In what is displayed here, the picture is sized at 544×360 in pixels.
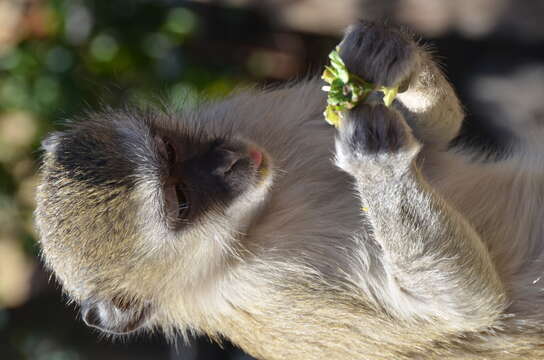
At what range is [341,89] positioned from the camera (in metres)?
1.59

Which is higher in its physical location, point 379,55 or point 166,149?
point 379,55

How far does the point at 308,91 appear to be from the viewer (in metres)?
2.38

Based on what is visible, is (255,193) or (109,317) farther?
(109,317)

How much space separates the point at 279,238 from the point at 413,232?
20.0 inches

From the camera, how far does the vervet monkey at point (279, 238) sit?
1.90m

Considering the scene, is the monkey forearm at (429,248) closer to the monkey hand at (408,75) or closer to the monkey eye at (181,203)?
the monkey hand at (408,75)

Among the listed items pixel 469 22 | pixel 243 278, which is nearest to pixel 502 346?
pixel 243 278

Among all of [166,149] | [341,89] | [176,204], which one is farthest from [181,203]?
[341,89]

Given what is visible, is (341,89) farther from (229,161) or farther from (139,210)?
(139,210)

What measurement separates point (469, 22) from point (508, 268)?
1.46m

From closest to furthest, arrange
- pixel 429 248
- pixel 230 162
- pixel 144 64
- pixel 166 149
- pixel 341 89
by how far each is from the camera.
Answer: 1. pixel 341 89
2. pixel 429 248
3. pixel 230 162
4. pixel 166 149
5. pixel 144 64

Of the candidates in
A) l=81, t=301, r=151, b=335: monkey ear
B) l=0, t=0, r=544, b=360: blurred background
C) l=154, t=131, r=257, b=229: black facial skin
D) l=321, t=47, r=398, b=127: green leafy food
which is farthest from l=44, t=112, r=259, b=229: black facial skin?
l=0, t=0, r=544, b=360: blurred background

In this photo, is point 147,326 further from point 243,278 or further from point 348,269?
point 348,269

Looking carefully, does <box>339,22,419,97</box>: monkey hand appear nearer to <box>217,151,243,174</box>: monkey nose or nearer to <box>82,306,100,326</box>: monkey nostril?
<box>217,151,243,174</box>: monkey nose
